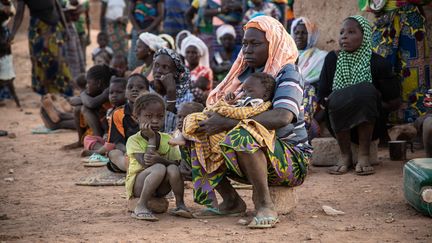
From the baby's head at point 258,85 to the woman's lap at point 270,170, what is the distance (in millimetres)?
322

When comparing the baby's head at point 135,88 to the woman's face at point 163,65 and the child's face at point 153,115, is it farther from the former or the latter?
the child's face at point 153,115

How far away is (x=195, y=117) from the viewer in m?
5.01

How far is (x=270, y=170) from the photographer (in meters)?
5.02

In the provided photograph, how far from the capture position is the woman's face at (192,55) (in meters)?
10.0

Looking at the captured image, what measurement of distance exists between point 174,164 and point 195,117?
490 millimetres

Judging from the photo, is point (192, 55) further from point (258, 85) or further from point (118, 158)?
point (258, 85)

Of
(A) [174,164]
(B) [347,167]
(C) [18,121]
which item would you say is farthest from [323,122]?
(C) [18,121]

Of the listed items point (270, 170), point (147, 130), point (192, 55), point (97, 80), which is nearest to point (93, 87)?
point (97, 80)

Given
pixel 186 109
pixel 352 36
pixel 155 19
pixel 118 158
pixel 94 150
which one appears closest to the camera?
pixel 186 109

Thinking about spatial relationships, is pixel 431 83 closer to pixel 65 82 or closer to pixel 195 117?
pixel 195 117

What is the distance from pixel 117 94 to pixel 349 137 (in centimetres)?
220

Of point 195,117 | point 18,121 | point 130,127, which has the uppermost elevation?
point 195,117

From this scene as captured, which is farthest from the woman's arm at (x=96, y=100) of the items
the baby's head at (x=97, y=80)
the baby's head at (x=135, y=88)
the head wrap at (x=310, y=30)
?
the head wrap at (x=310, y=30)

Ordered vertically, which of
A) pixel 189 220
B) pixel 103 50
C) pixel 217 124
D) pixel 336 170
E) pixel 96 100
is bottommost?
pixel 336 170
